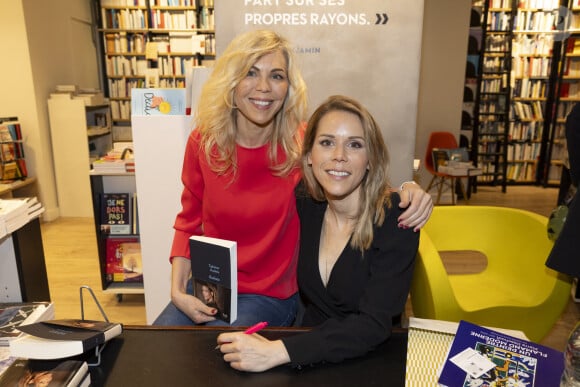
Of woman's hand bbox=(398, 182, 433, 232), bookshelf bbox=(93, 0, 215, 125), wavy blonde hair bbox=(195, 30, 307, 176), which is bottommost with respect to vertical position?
woman's hand bbox=(398, 182, 433, 232)

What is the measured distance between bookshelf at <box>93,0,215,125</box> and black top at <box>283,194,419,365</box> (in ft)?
18.9

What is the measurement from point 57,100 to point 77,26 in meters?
1.69

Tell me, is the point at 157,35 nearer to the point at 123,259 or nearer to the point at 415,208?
the point at 123,259

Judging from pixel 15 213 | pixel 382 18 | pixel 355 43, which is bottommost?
pixel 15 213

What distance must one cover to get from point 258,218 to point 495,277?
57.2 inches

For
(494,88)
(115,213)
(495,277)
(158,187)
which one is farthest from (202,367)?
(494,88)

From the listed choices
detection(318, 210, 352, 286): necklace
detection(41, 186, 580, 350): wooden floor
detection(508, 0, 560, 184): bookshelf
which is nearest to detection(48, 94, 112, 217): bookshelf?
detection(41, 186, 580, 350): wooden floor

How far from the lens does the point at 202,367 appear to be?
3.45 feet

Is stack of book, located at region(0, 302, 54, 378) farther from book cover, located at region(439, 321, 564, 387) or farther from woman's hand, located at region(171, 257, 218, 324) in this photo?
book cover, located at region(439, 321, 564, 387)

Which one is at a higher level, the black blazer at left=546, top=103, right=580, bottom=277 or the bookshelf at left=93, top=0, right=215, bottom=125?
the bookshelf at left=93, top=0, right=215, bottom=125

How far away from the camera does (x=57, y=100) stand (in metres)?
5.26

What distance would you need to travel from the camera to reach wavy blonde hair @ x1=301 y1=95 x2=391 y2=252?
1365 millimetres

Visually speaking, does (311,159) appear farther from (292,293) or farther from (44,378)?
(44,378)

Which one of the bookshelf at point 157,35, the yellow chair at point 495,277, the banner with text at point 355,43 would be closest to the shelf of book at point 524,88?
the bookshelf at point 157,35
